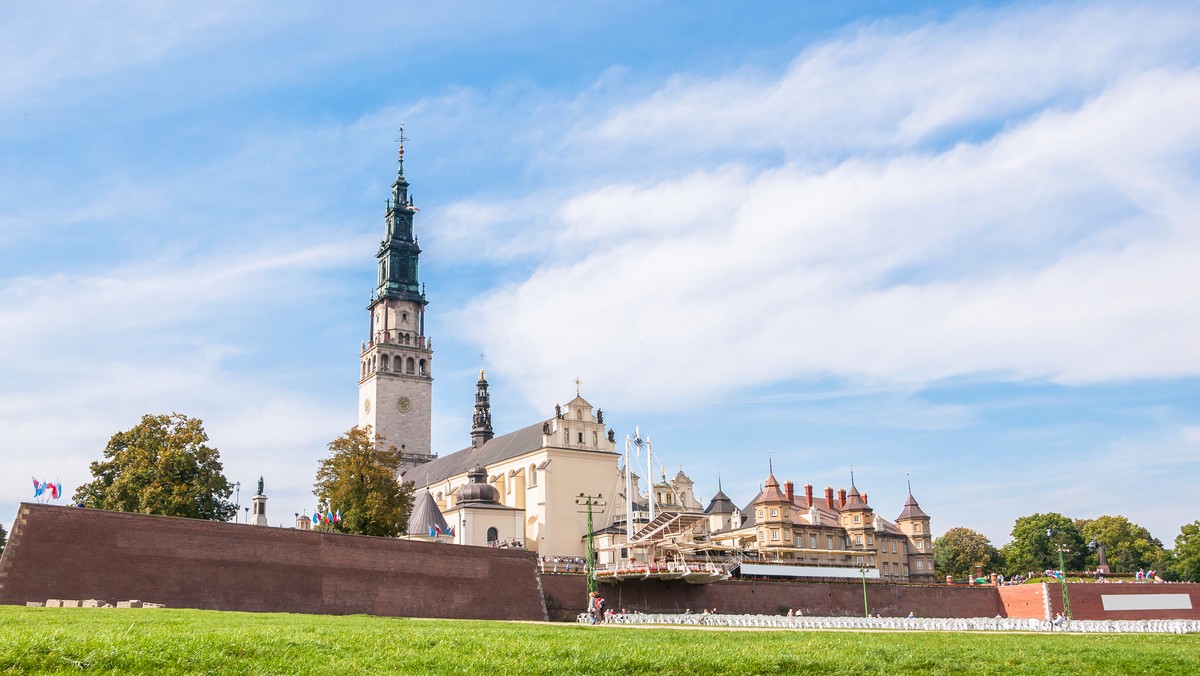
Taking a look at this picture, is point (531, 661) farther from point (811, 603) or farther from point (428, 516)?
point (428, 516)

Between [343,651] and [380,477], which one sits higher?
[380,477]

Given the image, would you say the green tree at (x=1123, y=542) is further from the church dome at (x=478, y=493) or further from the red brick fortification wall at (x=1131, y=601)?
the church dome at (x=478, y=493)

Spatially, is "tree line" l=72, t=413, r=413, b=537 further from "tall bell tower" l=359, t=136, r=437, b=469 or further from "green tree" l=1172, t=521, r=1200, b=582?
"green tree" l=1172, t=521, r=1200, b=582

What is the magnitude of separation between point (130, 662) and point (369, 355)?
91849mm

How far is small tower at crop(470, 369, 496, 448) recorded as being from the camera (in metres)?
97.6

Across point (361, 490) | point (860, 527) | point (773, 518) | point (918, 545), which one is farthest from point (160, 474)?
point (918, 545)

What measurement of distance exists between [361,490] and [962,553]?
238 feet

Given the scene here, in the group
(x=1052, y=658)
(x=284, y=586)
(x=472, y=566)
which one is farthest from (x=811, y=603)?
(x=1052, y=658)

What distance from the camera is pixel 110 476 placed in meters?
51.1

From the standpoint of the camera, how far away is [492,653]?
1562cm

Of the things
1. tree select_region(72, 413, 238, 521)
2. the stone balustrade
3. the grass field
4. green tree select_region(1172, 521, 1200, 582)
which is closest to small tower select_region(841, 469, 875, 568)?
the stone balustrade

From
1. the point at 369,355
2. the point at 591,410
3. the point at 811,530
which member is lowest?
the point at 811,530

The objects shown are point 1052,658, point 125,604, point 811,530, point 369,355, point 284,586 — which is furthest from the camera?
point 369,355

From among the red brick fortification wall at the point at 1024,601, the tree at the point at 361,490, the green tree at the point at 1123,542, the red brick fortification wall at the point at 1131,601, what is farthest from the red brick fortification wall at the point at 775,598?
the green tree at the point at 1123,542
